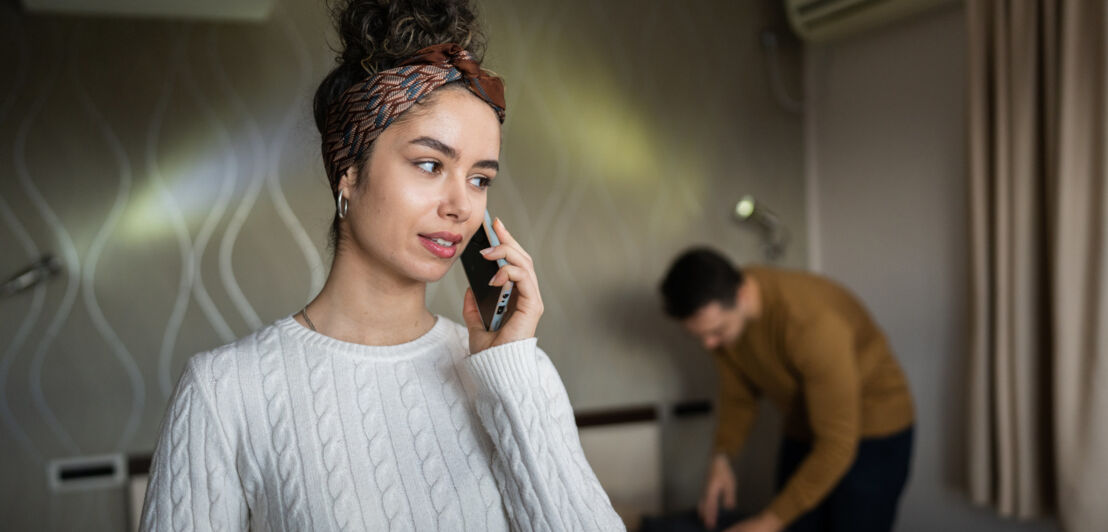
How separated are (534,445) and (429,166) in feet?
0.99

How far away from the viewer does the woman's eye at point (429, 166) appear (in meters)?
0.73

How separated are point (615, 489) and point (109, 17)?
5.61 ft

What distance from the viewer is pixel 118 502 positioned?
1645 millimetres

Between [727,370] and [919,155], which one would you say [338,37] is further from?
[919,155]

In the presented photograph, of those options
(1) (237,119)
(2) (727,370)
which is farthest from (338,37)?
(2) (727,370)

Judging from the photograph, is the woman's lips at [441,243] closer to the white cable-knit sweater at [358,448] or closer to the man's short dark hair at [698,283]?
the white cable-knit sweater at [358,448]

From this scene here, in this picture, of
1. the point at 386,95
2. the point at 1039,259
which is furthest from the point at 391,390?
the point at 1039,259

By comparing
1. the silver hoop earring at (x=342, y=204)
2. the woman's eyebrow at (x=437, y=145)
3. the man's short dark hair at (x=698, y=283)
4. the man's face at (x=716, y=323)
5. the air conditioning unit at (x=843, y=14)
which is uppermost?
the air conditioning unit at (x=843, y=14)

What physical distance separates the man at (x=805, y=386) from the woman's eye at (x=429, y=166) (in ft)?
3.87

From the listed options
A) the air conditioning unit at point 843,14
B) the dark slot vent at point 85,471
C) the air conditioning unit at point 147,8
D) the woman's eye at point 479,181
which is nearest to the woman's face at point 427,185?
the woman's eye at point 479,181

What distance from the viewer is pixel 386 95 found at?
2.40 ft

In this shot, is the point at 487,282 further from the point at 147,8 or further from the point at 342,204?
the point at 147,8

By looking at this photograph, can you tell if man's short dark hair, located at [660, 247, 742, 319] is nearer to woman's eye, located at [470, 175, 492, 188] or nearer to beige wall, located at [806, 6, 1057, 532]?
beige wall, located at [806, 6, 1057, 532]

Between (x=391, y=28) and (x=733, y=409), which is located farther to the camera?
(x=733, y=409)
